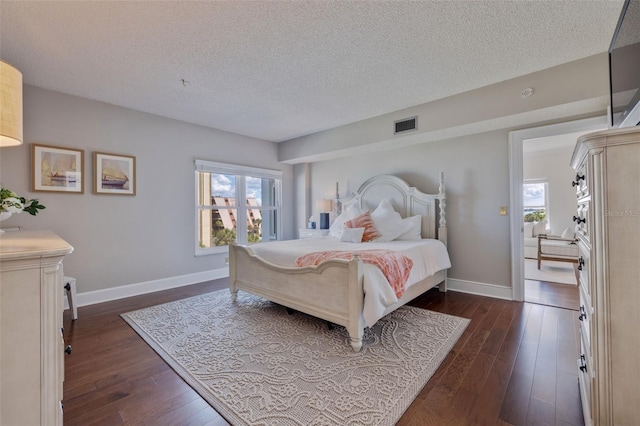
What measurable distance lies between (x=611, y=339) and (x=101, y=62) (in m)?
4.02

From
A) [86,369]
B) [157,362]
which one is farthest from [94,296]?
[157,362]

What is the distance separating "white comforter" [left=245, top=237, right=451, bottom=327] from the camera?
2.20m

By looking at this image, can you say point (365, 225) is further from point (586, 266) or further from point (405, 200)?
point (586, 266)

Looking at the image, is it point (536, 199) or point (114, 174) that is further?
point (536, 199)

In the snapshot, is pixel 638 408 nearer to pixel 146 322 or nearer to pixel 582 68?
pixel 582 68

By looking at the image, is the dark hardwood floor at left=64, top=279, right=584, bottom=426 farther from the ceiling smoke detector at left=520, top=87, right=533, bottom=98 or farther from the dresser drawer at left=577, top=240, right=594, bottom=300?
the ceiling smoke detector at left=520, top=87, right=533, bottom=98

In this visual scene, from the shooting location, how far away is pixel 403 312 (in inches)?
119

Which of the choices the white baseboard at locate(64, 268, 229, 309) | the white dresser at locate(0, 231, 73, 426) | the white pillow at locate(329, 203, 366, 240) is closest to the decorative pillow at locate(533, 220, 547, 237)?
the white pillow at locate(329, 203, 366, 240)

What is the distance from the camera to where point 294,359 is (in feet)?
6.79

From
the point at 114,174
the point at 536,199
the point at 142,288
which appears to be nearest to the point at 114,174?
the point at 114,174

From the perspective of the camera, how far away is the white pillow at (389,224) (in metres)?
3.85

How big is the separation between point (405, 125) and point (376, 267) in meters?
2.29

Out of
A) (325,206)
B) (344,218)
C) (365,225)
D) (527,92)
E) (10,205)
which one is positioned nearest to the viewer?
(10,205)

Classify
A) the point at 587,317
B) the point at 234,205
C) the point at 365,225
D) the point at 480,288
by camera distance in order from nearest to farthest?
the point at 587,317, the point at 480,288, the point at 365,225, the point at 234,205
